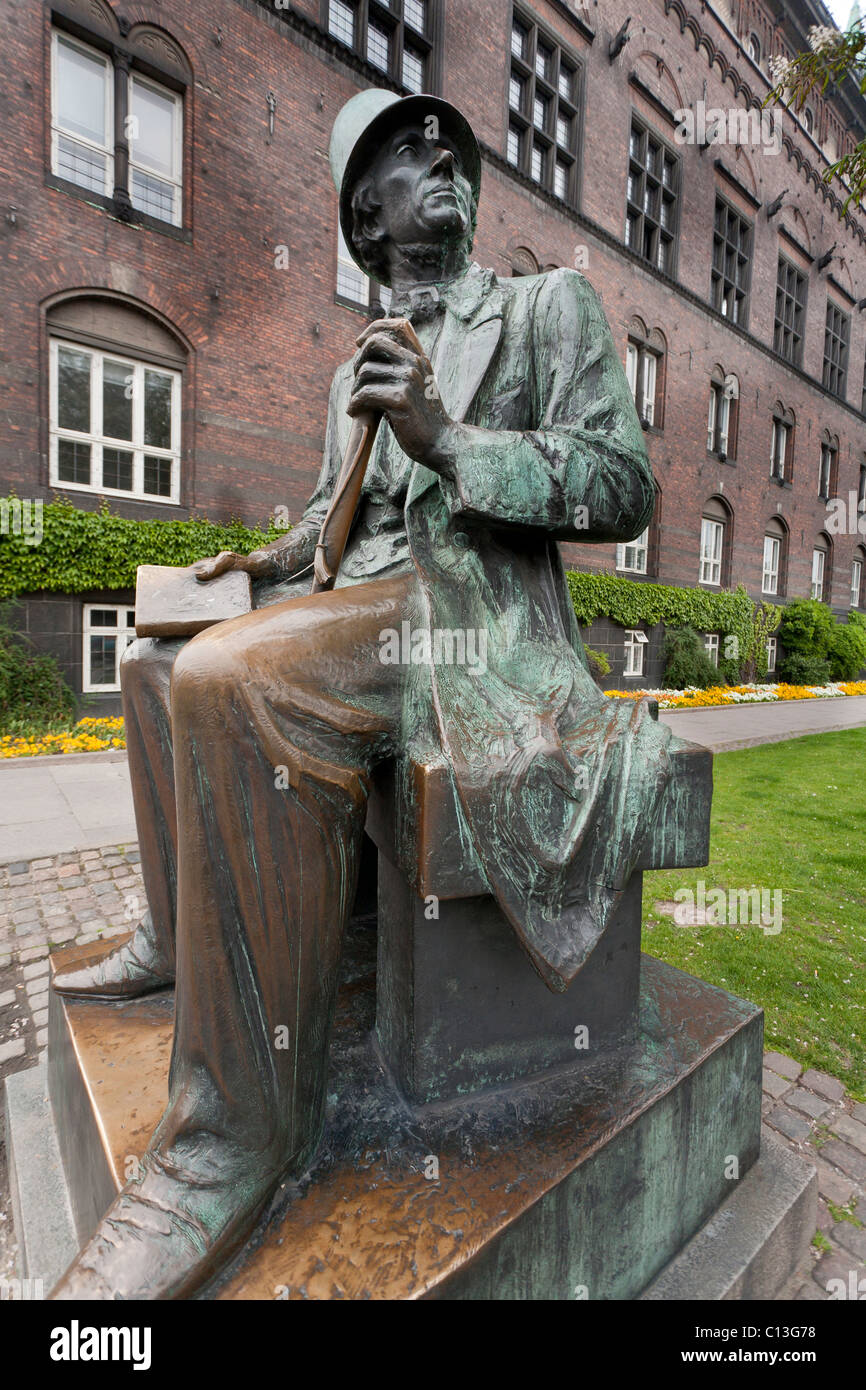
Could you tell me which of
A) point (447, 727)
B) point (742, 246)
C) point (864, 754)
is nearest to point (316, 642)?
point (447, 727)

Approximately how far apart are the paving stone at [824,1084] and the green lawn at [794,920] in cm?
4

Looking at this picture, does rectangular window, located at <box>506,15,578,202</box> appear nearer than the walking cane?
No

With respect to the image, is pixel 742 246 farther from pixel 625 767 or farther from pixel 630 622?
pixel 625 767

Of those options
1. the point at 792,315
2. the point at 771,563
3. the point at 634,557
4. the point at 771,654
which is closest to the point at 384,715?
the point at 634,557

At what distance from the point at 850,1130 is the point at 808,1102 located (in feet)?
0.48

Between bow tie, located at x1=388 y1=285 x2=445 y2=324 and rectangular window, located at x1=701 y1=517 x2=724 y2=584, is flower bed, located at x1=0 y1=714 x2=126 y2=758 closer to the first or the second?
bow tie, located at x1=388 y1=285 x2=445 y2=324

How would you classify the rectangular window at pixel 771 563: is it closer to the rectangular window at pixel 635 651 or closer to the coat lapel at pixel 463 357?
the rectangular window at pixel 635 651

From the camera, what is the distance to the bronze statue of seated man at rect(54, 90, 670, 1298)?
45.0 inches

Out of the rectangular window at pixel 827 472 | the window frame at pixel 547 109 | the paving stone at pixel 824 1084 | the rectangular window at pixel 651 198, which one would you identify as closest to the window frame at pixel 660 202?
the rectangular window at pixel 651 198

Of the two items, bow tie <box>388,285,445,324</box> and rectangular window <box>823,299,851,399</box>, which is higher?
rectangular window <box>823,299,851,399</box>

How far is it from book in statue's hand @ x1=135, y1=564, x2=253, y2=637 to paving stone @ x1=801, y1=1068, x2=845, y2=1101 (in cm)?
251

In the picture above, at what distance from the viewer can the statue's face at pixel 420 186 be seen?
166 centimetres

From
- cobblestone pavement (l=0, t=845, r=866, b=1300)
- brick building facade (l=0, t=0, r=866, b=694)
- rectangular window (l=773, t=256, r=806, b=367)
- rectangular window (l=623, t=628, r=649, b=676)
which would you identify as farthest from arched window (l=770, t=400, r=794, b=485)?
cobblestone pavement (l=0, t=845, r=866, b=1300)

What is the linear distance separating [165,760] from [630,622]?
1623 centimetres
